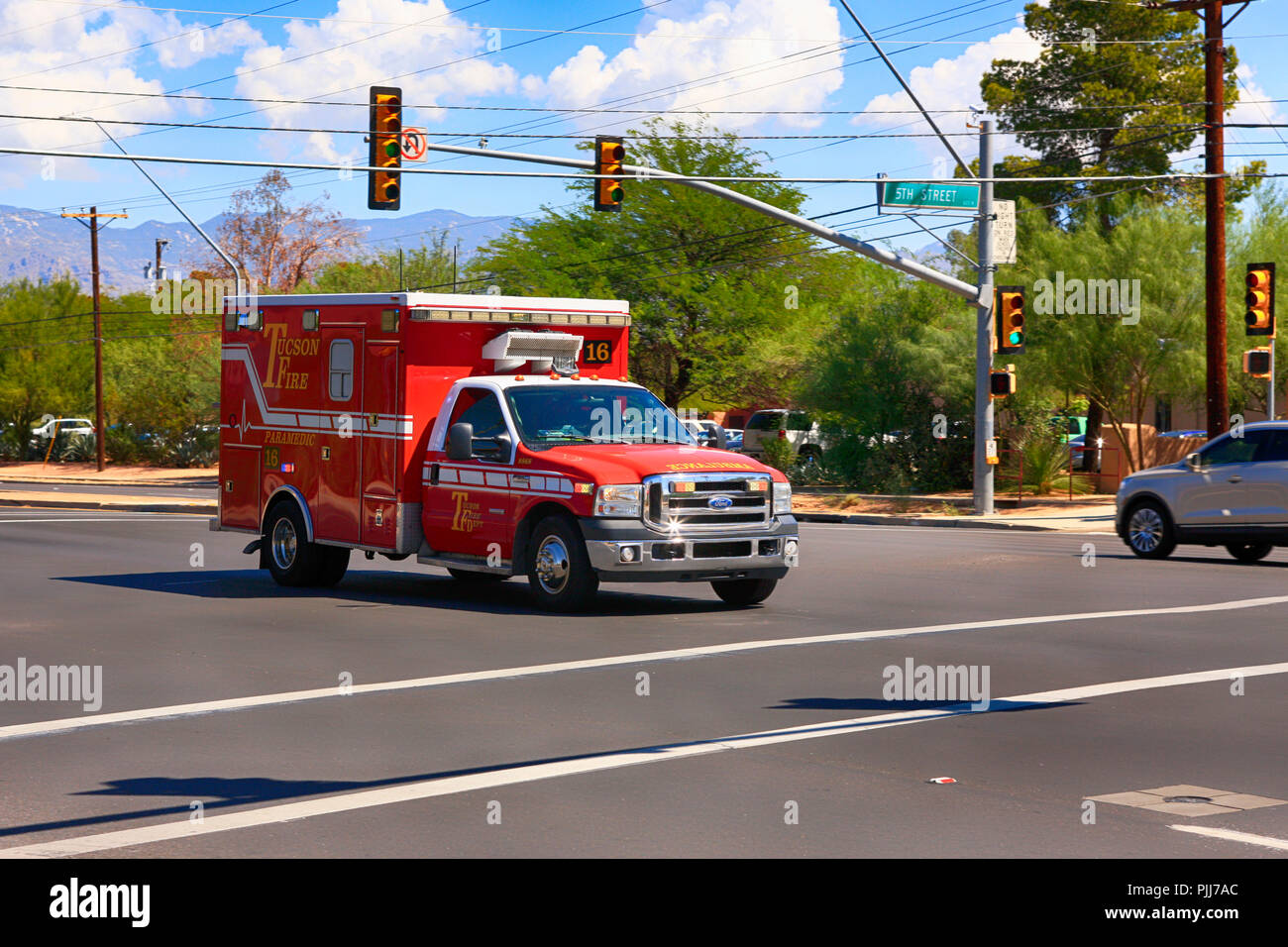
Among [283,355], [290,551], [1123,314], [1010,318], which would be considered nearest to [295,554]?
[290,551]

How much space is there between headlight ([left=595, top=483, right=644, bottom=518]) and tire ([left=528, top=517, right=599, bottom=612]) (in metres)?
0.36

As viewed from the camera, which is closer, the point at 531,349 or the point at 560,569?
the point at 560,569

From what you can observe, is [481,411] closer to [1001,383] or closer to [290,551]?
Result: [290,551]

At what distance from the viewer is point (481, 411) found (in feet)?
52.1

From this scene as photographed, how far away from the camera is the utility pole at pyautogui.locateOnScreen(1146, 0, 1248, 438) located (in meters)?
29.4

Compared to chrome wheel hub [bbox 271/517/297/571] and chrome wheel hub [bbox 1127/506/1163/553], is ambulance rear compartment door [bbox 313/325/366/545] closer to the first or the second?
chrome wheel hub [bbox 271/517/297/571]

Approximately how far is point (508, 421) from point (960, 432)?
24.2m

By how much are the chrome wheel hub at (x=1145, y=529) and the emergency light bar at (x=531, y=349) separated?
8.88 metres

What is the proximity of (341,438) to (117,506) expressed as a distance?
72.5 ft

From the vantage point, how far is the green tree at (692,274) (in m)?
46.8

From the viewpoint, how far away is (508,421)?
15.5 m

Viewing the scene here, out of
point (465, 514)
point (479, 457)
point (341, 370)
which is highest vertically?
point (341, 370)

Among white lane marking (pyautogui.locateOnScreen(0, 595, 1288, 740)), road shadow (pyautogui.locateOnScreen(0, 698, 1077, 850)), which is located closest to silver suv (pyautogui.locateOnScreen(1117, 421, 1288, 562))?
white lane marking (pyautogui.locateOnScreen(0, 595, 1288, 740))

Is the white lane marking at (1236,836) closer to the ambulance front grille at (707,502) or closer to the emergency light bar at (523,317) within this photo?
the ambulance front grille at (707,502)
